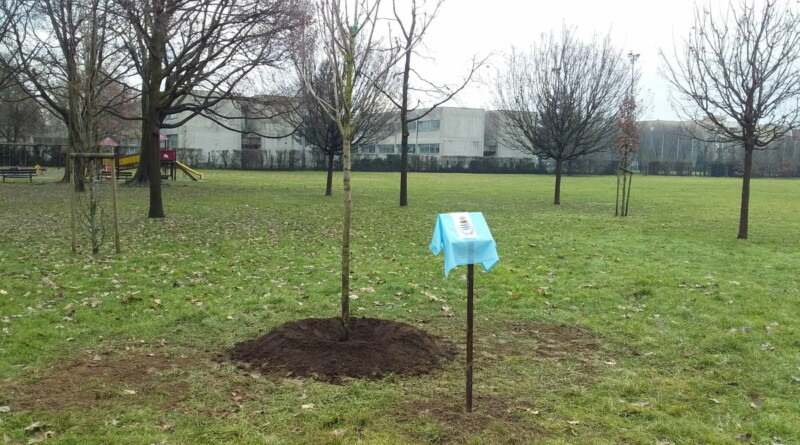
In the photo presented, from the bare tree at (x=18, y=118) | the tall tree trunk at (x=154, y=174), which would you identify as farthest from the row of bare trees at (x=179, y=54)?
the bare tree at (x=18, y=118)

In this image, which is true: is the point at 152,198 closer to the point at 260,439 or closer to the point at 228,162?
the point at 260,439

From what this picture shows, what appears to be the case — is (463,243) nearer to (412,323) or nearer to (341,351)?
(341,351)

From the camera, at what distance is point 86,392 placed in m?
4.13

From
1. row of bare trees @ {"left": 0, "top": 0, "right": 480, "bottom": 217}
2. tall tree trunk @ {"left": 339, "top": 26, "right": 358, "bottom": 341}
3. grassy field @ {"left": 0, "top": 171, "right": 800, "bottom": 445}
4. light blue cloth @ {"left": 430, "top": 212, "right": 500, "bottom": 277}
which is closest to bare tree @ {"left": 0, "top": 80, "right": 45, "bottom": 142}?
row of bare trees @ {"left": 0, "top": 0, "right": 480, "bottom": 217}

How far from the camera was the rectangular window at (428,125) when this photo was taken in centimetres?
8394

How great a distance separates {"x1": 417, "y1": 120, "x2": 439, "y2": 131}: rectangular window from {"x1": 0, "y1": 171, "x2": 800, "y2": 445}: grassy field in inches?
2871

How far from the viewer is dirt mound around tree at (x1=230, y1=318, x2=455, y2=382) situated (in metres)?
4.59

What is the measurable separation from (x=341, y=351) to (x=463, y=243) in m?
1.77

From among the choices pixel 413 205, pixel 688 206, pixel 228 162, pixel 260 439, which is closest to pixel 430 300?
pixel 260 439

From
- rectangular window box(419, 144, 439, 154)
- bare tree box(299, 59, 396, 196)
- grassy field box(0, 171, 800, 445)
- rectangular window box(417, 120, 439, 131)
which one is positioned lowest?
grassy field box(0, 171, 800, 445)

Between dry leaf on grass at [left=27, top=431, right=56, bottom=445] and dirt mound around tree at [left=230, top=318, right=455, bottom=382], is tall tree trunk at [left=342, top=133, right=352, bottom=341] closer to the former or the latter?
dirt mound around tree at [left=230, top=318, right=455, bottom=382]

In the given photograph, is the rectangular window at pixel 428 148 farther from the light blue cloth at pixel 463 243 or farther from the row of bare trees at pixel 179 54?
the light blue cloth at pixel 463 243

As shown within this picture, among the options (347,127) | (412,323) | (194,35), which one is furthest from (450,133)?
(347,127)

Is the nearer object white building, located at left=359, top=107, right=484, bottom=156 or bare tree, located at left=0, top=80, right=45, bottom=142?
bare tree, located at left=0, top=80, right=45, bottom=142
